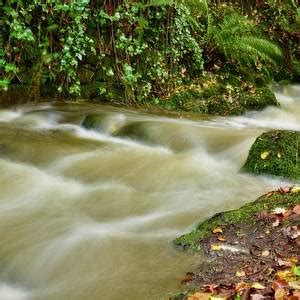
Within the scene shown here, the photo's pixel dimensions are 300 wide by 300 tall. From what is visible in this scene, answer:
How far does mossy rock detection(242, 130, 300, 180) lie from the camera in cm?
470

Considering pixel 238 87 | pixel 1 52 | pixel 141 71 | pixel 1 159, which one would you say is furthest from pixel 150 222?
pixel 238 87

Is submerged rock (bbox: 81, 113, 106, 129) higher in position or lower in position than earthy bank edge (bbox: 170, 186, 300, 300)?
higher

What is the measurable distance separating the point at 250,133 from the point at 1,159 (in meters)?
3.08

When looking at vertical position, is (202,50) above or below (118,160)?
above

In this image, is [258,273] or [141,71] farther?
[141,71]

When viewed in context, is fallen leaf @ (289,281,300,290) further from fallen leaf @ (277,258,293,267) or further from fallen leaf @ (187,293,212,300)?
fallen leaf @ (187,293,212,300)

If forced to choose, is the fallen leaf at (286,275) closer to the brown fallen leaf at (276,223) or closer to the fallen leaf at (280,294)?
the fallen leaf at (280,294)

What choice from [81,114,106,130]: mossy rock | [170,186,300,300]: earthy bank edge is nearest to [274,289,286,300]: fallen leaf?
[170,186,300,300]: earthy bank edge

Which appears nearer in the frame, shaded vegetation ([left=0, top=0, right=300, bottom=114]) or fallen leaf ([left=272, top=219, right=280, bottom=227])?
fallen leaf ([left=272, top=219, right=280, bottom=227])

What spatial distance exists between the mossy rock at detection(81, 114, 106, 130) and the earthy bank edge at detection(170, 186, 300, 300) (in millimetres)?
3017

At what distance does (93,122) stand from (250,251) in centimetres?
375

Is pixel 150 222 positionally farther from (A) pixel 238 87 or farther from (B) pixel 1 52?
(A) pixel 238 87

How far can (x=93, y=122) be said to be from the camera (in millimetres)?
6461

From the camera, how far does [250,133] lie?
6.31 metres
